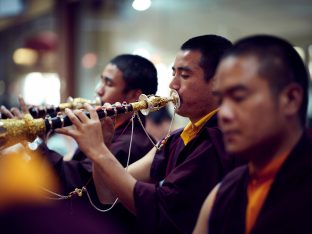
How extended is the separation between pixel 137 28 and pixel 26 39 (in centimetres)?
398

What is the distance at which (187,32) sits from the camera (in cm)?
681

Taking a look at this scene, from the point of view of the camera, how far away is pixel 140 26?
7.92 metres

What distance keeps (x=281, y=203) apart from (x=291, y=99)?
0.40 metres

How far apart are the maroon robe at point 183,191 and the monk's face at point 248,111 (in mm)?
627

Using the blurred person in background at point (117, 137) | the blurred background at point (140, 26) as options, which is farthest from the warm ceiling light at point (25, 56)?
the blurred person in background at point (117, 137)

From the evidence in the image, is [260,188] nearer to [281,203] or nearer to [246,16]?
[281,203]

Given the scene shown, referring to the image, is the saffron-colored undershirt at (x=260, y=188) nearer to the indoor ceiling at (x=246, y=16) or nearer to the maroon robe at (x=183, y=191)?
the maroon robe at (x=183, y=191)

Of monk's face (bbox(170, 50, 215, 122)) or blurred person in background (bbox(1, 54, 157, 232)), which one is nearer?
monk's face (bbox(170, 50, 215, 122))

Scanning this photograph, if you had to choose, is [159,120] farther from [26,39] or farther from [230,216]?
[26,39]

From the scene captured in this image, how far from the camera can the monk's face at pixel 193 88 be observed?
9.21 ft

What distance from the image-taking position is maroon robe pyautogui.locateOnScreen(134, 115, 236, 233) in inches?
98.7

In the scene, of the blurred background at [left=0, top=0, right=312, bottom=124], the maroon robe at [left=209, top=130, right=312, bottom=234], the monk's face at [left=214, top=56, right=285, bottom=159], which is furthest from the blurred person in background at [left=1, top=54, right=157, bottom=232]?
the blurred background at [left=0, top=0, right=312, bottom=124]

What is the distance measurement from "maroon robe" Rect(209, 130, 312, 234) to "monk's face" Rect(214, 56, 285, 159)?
0.41 feet

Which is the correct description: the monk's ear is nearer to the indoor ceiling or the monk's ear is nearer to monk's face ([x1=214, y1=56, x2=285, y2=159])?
monk's face ([x1=214, y1=56, x2=285, y2=159])
